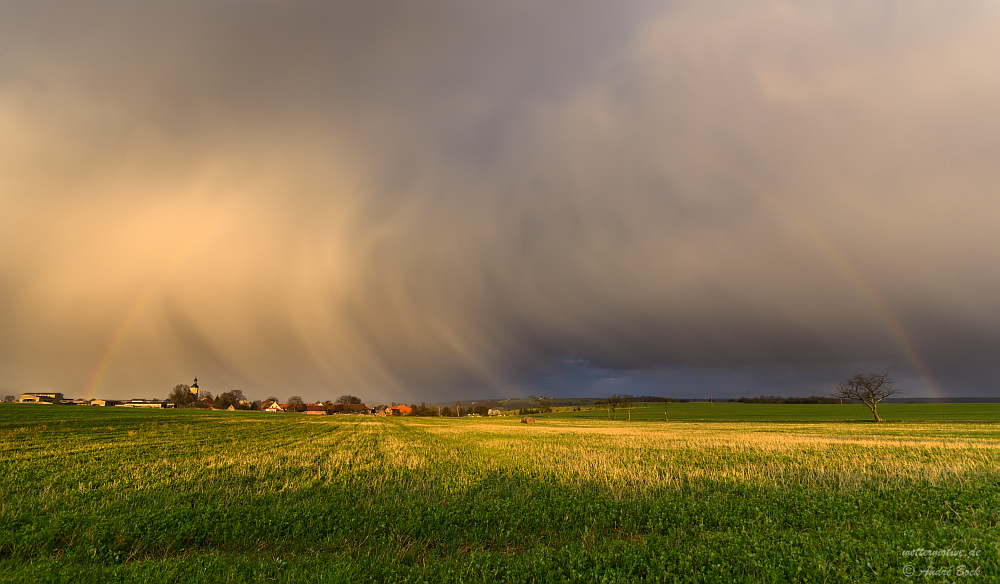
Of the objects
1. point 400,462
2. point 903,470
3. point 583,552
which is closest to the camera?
point 583,552

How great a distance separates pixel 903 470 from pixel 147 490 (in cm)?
2876

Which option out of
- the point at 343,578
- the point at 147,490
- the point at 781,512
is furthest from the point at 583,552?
the point at 147,490

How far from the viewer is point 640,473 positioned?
56.3 ft

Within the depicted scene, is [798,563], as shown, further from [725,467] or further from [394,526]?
[725,467]

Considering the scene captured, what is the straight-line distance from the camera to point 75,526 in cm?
1023

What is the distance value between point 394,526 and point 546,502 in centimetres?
455

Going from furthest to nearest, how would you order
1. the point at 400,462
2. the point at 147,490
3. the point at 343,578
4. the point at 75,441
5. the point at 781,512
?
the point at 75,441, the point at 400,462, the point at 147,490, the point at 781,512, the point at 343,578

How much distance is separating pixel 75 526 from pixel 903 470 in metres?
27.5

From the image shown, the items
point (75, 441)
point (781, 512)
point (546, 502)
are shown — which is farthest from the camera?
point (75, 441)

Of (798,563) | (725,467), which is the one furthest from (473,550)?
(725,467)

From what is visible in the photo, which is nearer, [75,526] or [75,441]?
[75,526]

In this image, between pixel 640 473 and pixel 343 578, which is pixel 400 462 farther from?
pixel 343 578

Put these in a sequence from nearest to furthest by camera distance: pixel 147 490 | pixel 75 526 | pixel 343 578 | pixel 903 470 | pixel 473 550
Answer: pixel 343 578 < pixel 473 550 < pixel 75 526 < pixel 147 490 < pixel 903 470

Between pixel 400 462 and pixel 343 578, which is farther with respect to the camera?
pixel 400 462
